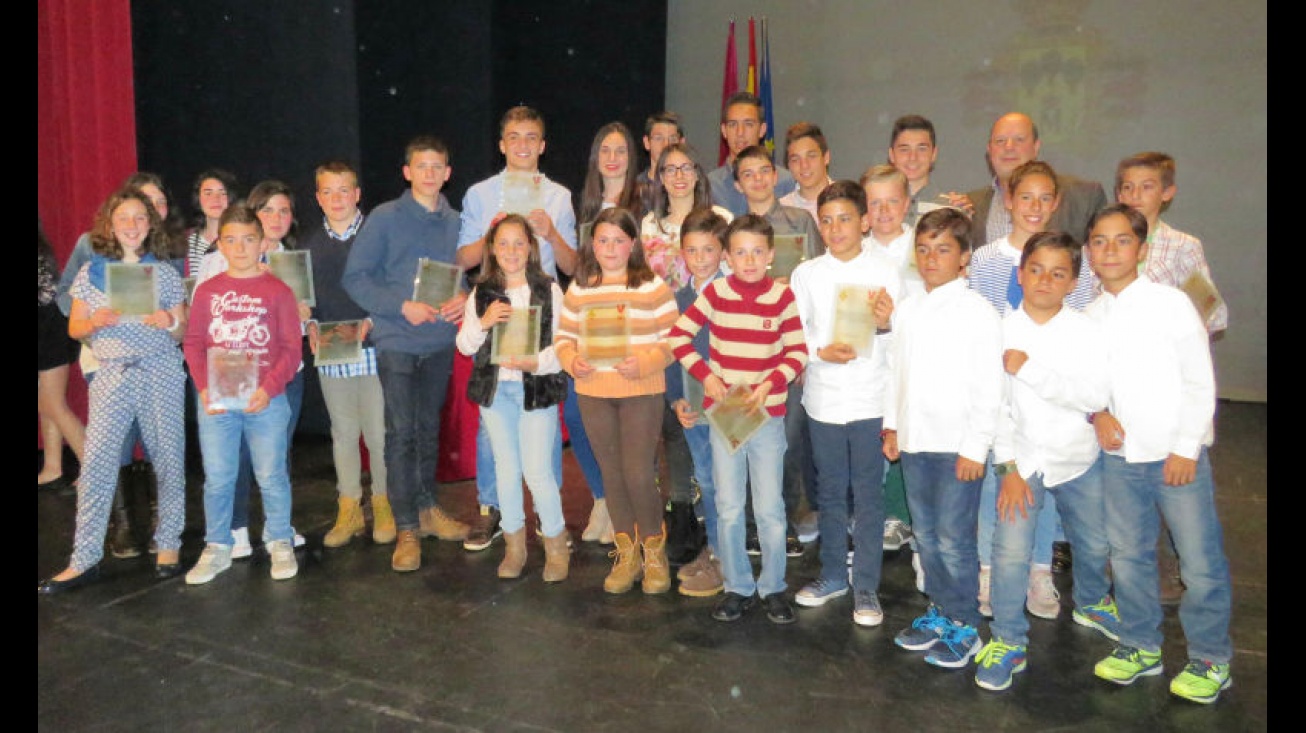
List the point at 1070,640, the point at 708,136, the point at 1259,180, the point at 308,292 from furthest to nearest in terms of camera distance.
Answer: the point at 708,136 < the point at 1259,180 < the point at 308,292 < the point at 1070,640

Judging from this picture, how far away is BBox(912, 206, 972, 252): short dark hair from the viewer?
10.8 ft

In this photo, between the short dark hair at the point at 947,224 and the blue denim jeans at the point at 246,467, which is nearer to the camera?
the short dark hair at the point at 947,224

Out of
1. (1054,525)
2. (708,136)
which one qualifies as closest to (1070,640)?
(1054,525)

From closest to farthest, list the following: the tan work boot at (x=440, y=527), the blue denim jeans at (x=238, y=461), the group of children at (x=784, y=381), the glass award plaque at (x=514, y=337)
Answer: the group of children at (x=784, y=381)
the glass award plaque at (x=514, y=337)
the blue denim jeans at (x=238, y=461)
the tan work boot at (x=440, y=527)

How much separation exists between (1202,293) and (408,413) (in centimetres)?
328

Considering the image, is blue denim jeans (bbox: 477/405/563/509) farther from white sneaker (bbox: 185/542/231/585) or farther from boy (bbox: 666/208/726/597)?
white sneaker (bbox: 185/542/231/585)

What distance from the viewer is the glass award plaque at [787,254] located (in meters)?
3.87

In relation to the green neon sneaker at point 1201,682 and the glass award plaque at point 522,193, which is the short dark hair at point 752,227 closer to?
the glass award plaque at point 522,193

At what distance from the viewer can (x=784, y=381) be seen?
11.5ft

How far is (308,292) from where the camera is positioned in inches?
171

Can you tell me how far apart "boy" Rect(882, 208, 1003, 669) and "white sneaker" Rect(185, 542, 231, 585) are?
288cm

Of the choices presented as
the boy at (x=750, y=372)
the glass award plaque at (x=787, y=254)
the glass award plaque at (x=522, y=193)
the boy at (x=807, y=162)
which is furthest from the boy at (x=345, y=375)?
the boy at (x=807, y=162)
